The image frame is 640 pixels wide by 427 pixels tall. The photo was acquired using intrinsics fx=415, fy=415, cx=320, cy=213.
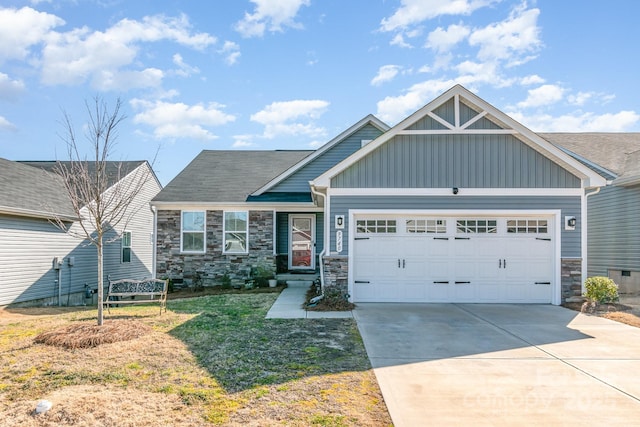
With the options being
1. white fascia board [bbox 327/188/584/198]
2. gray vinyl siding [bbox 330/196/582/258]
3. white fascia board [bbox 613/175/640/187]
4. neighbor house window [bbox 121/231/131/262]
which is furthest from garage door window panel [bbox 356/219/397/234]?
neighbor house window [bbox 121/231/131/262]

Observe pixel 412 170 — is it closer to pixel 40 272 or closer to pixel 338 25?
pixel 338 25

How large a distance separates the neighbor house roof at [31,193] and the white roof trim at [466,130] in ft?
26.7

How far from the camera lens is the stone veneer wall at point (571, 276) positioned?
407 inches

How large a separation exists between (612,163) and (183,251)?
15.5m

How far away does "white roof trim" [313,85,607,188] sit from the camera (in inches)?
396

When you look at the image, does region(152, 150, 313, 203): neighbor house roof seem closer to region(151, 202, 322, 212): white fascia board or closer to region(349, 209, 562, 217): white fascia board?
region(151, 202, 322, 212): white fascia board

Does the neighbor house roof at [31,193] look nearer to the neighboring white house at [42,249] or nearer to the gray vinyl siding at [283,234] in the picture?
the neighboring white house at [42,249]

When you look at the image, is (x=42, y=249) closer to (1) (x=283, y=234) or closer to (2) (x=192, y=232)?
(2) (x=192, y=232)

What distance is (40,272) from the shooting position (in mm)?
13250

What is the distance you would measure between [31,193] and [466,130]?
44.0 feet

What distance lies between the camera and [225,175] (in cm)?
1642

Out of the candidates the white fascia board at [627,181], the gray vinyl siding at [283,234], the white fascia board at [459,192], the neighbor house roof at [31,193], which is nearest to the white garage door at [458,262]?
the white fascia board at [459,192]

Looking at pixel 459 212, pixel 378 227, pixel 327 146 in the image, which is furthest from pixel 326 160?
pixel 459 212

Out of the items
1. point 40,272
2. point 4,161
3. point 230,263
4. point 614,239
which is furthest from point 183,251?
point 614,239
